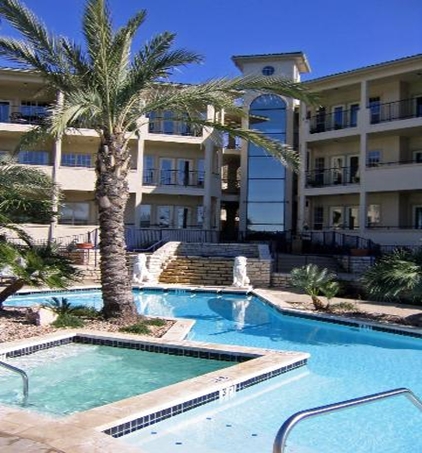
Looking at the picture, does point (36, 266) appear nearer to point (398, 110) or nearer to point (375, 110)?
point (398, 110)

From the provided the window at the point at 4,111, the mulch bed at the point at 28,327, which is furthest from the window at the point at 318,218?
the mulch bed at the point at 28,327

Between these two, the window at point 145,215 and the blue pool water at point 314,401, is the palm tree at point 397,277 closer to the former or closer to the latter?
the blue pool water at point 314,401

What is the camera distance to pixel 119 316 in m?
13.2

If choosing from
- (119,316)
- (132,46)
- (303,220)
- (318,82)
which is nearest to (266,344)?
(119,316)

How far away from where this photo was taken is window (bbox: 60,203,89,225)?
1337 inches

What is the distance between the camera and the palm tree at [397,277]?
569 inches

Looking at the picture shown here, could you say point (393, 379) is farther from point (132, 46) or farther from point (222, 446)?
point (132, 46)

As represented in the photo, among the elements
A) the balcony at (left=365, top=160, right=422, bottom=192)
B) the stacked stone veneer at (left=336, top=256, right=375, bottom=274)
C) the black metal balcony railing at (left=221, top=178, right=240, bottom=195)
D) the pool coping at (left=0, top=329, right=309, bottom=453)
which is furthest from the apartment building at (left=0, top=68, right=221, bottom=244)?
the pool coping at (left=0, top=329, right=309, bottom=453)

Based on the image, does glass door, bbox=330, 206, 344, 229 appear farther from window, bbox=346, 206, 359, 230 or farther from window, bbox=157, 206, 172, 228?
window, bbox=157, 206, 172, 228

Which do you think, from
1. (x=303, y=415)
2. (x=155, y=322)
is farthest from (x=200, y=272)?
(x=303, y=415)

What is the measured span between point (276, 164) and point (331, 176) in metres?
3.57

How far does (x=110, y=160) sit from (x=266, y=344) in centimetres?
551

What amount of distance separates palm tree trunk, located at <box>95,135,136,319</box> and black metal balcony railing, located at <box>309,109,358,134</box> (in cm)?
2149

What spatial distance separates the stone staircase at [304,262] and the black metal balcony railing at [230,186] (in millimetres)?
10692
